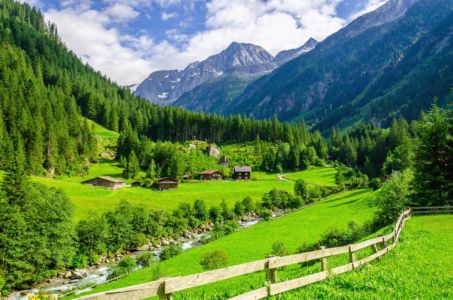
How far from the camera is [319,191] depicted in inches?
4744

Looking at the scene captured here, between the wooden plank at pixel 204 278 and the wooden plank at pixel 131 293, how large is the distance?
317mm

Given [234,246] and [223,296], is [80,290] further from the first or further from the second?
[223,296]

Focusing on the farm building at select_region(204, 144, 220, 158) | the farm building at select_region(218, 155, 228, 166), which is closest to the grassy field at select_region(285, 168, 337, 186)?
the farm building at select_region(218, 155, 228, 166)

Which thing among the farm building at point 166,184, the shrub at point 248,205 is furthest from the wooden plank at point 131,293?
the farm building at point 166,184

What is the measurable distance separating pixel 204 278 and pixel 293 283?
4.64 meters

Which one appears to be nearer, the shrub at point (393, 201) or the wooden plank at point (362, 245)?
the wooden plank at point (362, 245)

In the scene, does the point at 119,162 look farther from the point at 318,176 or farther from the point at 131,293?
the point at 131,293

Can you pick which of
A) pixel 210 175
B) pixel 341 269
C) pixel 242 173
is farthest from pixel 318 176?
pixel 341 269

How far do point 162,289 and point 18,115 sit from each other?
12634cm

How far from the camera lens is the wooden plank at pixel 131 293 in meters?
6.87

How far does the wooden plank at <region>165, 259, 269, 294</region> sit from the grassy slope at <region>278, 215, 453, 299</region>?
1.96 m

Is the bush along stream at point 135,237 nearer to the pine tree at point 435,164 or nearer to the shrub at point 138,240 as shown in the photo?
the shrub at point 138,240

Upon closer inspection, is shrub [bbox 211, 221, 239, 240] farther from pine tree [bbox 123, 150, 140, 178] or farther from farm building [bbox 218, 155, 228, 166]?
farm building [bbox 218, 155, 228, 166]

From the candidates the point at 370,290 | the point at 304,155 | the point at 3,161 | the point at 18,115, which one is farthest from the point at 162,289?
the point at 304,155
